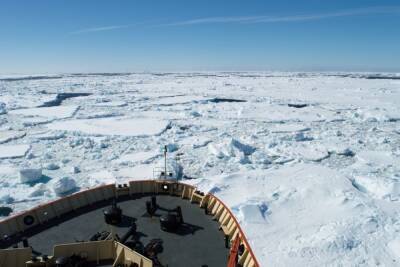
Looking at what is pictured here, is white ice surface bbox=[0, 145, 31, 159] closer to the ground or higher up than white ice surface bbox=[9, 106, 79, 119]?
closer to the ground

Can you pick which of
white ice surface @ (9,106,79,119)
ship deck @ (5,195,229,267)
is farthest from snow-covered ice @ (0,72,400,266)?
ship deck @ (5,195,229,267)

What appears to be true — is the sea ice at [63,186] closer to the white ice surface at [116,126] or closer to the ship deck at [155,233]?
the ship deck at [155,233]

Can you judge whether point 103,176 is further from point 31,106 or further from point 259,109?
point 31,106

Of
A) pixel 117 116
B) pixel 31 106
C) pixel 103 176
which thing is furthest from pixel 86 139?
pixel 31 106

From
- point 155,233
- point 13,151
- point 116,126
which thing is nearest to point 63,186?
point 155,233

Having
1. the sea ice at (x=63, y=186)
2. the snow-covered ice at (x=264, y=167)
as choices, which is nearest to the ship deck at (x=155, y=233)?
the snow-covered ice at (x=264, y=167)

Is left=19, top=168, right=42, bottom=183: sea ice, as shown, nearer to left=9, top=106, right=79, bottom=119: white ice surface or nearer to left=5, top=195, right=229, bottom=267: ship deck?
left=5, top=195, right=229, bottom=267: ship deck

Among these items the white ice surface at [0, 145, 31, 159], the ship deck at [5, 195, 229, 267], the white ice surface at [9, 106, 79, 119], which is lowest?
the white ice surface at [0, 145, 31, 159]
